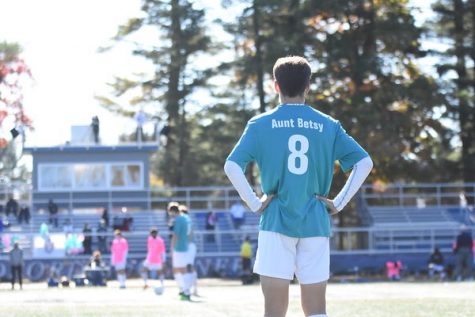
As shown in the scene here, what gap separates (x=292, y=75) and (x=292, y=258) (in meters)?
1.13

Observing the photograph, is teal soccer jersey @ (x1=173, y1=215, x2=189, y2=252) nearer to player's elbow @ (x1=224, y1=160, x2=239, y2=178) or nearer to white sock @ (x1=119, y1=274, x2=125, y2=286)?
white sock @ (x1=119, y1=274, x2=125, y2=286)

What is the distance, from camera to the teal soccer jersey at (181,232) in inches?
846

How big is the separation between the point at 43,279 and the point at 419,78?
18.5m

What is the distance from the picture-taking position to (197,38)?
5575cm

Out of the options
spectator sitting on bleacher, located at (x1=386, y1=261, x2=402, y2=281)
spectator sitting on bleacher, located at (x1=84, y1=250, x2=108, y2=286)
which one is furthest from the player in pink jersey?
spectator sitting on bleacher, located at (x1=386, y1=261, x2=402, y2=281)

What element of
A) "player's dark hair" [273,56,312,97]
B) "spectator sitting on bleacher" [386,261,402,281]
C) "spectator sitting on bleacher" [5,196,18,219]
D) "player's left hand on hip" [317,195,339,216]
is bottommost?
"spectator sitting on bleacher" [386,261,402,281]

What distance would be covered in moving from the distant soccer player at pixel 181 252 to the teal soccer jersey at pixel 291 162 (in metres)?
14.1

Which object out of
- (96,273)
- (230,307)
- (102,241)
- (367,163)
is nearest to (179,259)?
(230,307)

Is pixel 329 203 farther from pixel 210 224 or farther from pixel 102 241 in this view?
pixel 210 224

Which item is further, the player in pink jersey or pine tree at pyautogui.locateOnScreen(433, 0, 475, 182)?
pine tree at pyautogui.locateOnScreen(433, 0, 475, 182)

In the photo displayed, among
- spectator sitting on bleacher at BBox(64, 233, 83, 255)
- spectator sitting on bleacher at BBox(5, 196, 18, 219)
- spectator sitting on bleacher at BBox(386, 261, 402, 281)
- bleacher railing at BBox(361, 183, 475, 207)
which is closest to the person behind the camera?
spectator sitting on bleacher at BBox(386, 261, 402, 281)

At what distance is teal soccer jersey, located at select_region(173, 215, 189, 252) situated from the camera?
21500 mm

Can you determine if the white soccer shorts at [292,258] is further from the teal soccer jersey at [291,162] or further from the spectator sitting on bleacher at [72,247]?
the spectator sitting on bleacher at [72,247]

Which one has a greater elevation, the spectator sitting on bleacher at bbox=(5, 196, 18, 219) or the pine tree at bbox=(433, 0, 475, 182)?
the pine tree at bbox=(433, 0, 475, 182)
